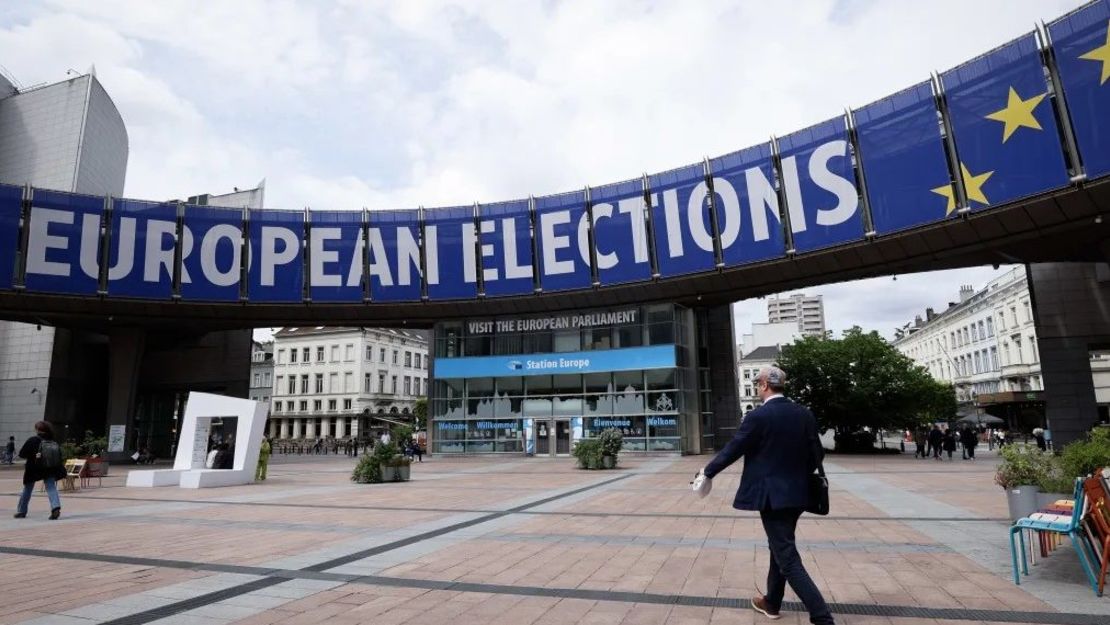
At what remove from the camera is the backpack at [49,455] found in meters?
11.4

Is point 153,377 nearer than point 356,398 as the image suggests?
Yes

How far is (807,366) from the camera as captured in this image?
33.7 m

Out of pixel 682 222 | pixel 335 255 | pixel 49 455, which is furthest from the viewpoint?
pixel 335 255

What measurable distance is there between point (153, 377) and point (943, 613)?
165 ft

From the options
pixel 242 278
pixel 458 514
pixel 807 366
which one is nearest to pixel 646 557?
pixel 458 514

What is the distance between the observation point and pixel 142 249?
32.7m

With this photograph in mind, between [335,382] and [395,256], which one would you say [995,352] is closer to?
[395,256]

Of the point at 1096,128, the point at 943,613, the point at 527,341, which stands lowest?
the point at 943,613

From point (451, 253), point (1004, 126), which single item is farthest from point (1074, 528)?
point (451, 253)

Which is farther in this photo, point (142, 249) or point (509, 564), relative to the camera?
point (142, 249)

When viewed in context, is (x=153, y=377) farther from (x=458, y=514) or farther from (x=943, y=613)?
(x=943, y=613)

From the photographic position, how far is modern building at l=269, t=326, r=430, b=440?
262 feet

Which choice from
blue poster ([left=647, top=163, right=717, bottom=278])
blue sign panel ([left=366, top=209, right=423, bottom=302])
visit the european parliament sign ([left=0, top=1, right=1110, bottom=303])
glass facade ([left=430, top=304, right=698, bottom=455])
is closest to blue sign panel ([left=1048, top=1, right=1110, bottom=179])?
visit the european parliament sign ([left=0, top=1, right=1110, bottom=303])

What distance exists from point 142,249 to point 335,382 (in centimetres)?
4992
